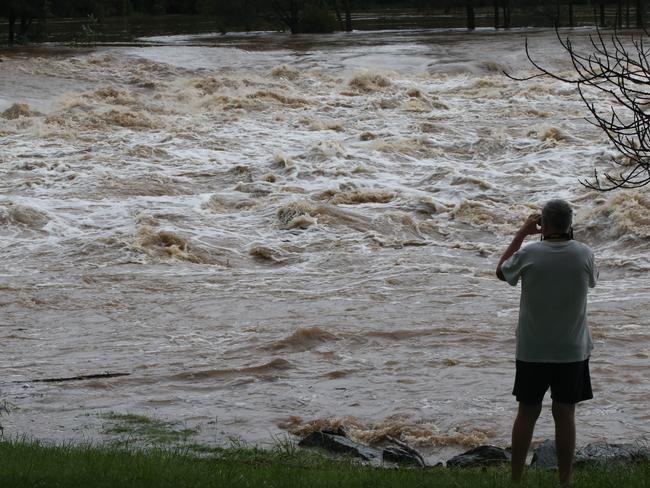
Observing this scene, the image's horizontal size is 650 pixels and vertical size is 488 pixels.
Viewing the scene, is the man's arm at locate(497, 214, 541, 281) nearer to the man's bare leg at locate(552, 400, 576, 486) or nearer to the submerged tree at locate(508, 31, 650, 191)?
the submerged tree at locate(508, 31, 650, 191)

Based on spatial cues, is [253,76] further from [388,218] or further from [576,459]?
[576,459]

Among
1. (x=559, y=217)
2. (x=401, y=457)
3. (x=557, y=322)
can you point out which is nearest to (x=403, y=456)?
(x=401, y=457)

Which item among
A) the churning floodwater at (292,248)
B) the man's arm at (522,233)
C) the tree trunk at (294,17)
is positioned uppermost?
the tree trunk at (294,17)

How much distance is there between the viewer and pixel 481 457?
743 cm

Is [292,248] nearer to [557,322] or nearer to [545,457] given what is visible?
[545,457]

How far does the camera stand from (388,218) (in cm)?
1759

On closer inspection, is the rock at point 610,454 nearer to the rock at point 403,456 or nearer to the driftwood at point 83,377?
the rock at point 403,456

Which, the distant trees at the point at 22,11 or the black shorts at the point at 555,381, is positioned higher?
the distant trees at the point at 22,11

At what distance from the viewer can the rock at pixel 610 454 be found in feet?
22.5

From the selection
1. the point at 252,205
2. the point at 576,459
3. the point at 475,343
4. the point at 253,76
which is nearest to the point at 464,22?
the point at 253,76

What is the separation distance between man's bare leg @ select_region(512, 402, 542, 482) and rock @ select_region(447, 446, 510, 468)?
1485mm

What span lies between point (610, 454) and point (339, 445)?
1.85m

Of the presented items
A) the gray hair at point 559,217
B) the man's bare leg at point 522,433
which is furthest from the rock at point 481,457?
the gray hair at point 559,217

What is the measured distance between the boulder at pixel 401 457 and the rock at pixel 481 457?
0.22 meters
